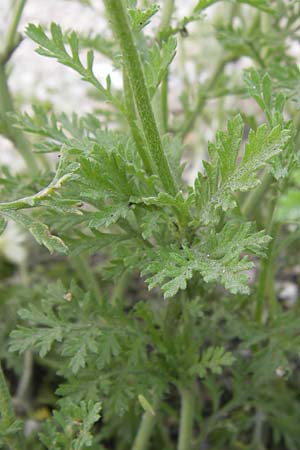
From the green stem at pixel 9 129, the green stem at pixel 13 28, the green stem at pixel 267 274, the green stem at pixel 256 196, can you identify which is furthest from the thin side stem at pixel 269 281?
the green stem at pixel 13 28

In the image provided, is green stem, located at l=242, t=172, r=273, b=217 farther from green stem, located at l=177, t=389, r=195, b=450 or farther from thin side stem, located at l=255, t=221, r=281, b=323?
green stem, located at l=177, t=389, r=195, b=450

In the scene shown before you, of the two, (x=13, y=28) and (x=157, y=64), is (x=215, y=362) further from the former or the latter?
(x=13, y=28)

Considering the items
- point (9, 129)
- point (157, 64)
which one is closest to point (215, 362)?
point (157, 64)

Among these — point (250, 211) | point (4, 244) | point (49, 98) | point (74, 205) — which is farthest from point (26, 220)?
point (49, 98)

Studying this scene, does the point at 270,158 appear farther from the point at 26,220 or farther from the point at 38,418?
the point at 38,418

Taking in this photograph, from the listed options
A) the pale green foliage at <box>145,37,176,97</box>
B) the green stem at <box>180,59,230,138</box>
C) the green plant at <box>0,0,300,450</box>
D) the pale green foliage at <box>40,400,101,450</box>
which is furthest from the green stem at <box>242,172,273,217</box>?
the pale green foliage at <box>40,400,101,450</box>
